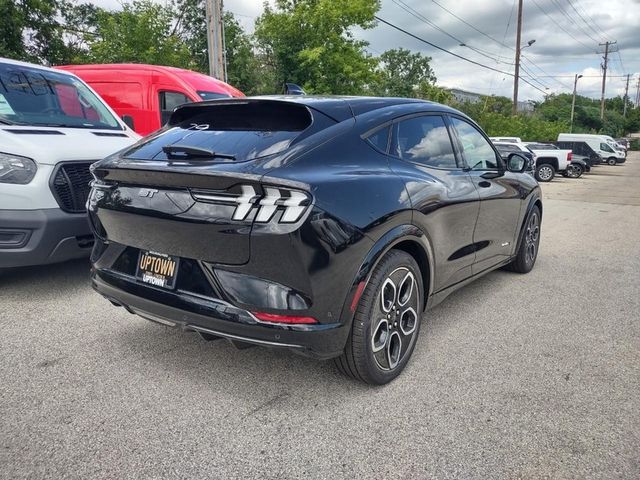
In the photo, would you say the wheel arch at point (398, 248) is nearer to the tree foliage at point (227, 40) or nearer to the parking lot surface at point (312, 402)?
the parking lot surface at point (312, 402)

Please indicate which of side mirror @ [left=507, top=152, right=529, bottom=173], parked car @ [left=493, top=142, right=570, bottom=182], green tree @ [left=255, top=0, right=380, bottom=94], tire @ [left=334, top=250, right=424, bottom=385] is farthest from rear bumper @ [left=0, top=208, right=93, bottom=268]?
parked car @ [left=493, top=142, right=570, bottom=182]

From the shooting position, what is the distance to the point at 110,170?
2887 millimetres

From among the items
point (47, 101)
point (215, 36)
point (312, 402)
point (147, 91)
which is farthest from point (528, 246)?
point (215, 36)

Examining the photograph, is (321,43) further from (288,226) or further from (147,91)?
(288,226)

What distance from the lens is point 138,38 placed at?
14617mm

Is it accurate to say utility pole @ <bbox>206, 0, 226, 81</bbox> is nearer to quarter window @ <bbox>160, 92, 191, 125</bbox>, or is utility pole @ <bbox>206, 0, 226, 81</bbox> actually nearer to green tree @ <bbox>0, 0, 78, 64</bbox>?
quarter window @ <bbox>160, 92, 191, 125</bbox>

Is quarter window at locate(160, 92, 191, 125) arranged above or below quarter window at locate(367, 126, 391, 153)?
above

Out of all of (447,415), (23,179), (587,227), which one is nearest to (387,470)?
(447,415)

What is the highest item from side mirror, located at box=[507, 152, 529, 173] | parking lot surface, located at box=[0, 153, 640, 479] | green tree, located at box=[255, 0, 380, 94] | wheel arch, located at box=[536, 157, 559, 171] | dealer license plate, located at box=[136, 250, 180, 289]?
green tree, located at box=[255, 0, 380, 94]

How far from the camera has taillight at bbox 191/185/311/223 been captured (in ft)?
7.65

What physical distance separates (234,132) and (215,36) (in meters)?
10.3

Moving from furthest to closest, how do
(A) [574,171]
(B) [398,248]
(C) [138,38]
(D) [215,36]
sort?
1. (A) [574,171]
2. (C) [138,38]
3. (D) [215,36]
4. (B) [398,248]

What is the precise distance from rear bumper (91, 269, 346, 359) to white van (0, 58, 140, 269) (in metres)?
1.75

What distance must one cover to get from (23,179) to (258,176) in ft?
8.68
